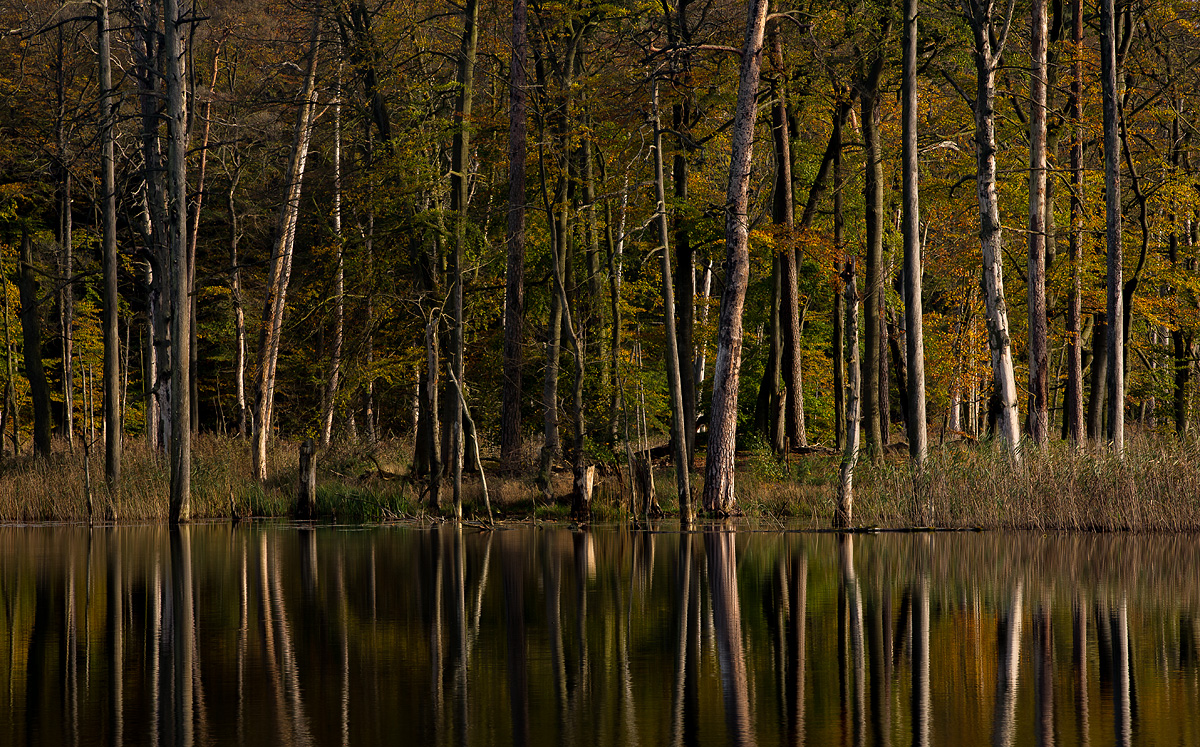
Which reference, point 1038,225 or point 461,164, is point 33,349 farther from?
point 1038,225

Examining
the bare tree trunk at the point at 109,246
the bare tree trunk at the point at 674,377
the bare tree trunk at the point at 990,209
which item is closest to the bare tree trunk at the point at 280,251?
the bare tree trunk at the point at 109,246

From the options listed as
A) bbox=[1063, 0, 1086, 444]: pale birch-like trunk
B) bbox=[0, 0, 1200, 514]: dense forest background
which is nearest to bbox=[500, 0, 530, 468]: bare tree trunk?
bbox=[0, 0, 1200, 514]: dense forest background

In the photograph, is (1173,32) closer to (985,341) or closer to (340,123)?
(985,341)

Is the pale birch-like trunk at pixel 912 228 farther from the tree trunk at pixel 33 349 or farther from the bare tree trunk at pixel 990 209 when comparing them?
the tree trunk at pixel 33 349

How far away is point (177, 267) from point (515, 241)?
21.9 feet

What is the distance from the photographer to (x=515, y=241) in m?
26.0

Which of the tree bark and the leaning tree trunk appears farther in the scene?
the tree bark

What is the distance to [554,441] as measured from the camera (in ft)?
84.9

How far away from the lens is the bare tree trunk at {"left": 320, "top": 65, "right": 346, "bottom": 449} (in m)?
28.5

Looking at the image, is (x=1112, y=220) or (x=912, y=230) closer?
(x=912, y=230)

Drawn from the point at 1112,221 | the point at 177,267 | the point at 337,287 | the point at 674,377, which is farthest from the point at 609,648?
the point at 337,287

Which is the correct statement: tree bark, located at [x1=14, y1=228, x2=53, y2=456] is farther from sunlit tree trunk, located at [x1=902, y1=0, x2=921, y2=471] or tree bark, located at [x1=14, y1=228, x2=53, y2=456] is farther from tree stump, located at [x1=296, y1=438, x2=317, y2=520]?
sunlit tree trunk, located at [x1=902, y1=0, x2=921, y2=471]

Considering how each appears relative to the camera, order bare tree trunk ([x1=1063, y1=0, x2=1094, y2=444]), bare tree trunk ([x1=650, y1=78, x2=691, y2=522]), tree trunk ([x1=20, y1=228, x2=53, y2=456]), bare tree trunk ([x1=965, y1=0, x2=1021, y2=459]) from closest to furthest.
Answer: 1. bare tree trunk ([x1=650, y1=78, x2=691, y2=522])
2. bare tree trunk ([x1=965, y1=0, x2=1021, y2=459])
3. bare tree trunk ([x1=1063, y1=0, x2=1094, y2=444])
4. tree trunk ([x1=20, y1=228, x2=53, y2=456])

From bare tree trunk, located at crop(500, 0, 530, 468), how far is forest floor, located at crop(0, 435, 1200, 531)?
1194mm
